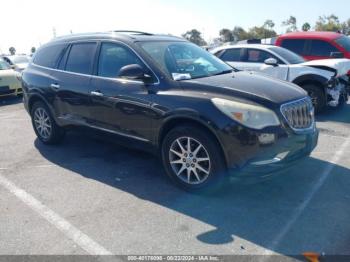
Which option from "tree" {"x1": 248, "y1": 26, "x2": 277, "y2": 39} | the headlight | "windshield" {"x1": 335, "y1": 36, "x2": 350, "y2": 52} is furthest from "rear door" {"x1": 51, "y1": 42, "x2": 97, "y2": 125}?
"tree" {"x1": 248, "y1": 26, "x2": 277, "y2": 39}

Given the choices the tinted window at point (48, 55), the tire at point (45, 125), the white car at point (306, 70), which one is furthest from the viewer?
the white car at point (306, 70)

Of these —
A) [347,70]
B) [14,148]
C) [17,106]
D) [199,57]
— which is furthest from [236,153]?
[17,106]

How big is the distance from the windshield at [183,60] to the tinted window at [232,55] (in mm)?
4008

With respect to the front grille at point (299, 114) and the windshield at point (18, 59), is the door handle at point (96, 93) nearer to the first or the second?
the front grille at point (299, 114)

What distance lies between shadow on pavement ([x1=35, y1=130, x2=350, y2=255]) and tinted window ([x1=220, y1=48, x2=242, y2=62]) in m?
4.60

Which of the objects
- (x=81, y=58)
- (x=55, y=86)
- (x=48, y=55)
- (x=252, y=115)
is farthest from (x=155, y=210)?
(x=48, y=55)

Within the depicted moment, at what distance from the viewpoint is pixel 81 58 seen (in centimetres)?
532

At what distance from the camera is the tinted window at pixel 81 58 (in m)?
5.15

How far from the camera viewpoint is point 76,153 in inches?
230

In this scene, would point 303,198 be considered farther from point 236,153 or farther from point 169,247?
point 169,247

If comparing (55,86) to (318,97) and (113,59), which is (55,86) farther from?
(318,97)

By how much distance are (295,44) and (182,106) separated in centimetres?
756

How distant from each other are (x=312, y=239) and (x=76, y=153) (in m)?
3.91

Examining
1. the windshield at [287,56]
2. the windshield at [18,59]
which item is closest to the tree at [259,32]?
the windshield at [18,59]
